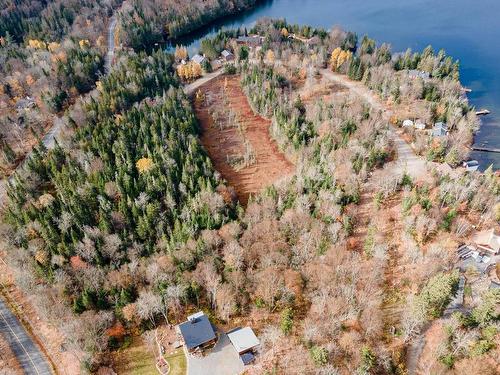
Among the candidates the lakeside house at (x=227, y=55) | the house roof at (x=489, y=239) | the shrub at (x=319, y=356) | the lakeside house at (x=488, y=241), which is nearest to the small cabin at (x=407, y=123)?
the house roof at (x=489, y=239)

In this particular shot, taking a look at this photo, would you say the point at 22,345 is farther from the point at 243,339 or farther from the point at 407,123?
the point at 407,123

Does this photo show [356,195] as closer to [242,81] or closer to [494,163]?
[494,163]

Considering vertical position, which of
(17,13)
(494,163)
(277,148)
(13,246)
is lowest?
(494,163)

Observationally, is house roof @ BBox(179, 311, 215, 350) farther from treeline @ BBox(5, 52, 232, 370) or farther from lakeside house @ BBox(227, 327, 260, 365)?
treeline @ BBox(5, 52, 232, 370)

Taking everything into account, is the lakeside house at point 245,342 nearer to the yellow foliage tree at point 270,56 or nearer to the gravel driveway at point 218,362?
the gravel driveway at point 218,362

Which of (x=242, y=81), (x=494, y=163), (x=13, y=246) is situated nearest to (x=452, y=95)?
(x=494, y=163)

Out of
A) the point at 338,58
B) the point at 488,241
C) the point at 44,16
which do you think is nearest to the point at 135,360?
the point at 488,241

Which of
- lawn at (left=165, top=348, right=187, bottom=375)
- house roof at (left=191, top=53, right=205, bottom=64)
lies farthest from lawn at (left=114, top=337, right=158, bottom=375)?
house roof at (left=191, top=53, right=205, bottom=64)
